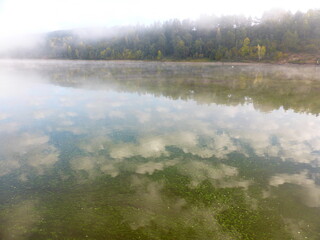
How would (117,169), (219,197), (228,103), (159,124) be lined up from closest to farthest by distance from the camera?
(219,197) → (117,169) → (159,124) → (228,103)

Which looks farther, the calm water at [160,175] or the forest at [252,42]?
the forest at [252,42]

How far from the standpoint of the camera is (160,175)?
12312 millimetres

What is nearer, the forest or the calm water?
the calm water

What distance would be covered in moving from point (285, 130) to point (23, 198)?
19.1 meters

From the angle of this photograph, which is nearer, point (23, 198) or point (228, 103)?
point (23, 198)

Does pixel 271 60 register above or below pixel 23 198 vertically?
below

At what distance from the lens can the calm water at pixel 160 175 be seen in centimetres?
884

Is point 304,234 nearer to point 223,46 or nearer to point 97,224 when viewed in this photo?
point 97,224

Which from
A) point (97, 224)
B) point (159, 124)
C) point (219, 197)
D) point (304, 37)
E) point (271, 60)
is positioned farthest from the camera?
point (304, 37)

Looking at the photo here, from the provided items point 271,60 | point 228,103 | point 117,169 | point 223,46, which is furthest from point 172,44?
point 117,169

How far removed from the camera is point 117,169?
12.9 metres

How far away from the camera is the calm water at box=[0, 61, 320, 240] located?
29.0 ft

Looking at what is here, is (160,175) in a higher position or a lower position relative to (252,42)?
higher

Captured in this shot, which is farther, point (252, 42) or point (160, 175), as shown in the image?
point (252, 42)
